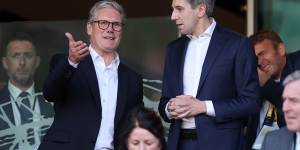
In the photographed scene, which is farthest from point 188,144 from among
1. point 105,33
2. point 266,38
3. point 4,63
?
point 4,63

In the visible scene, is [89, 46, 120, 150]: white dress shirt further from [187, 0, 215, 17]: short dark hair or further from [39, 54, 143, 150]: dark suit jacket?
[187, 0, 215, 17]: short dark hair

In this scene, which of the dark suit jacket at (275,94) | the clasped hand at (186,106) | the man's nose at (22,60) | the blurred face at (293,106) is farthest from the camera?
the man's nose at (22,60)

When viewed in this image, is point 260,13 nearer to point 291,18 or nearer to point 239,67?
point 291,18

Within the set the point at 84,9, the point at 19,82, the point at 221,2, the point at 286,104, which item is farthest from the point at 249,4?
the point at 286,104

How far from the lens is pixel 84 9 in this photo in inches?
239

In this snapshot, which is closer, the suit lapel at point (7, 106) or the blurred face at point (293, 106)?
the blurred face at point (293, 106)

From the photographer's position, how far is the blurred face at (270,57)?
16.3 ft

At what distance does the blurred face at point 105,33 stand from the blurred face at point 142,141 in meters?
0.50

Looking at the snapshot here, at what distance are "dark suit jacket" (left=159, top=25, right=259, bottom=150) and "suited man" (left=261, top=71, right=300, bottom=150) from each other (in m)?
0.17

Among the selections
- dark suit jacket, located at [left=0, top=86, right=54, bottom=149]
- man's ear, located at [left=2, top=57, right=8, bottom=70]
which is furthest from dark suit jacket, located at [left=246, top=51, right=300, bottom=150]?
man's ear, located at [left=2, top=57, right=8, bottom=70]

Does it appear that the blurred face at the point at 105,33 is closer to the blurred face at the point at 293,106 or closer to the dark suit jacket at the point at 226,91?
the dark suit jacket at the point at 226,91

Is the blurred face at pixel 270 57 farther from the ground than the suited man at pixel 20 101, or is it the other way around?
the blurred face at pixel 270 57

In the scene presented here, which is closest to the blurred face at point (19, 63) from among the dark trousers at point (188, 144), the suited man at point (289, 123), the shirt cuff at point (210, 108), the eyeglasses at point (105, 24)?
the eyeglasses at point (105, 24)

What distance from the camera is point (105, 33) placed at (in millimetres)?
4297
